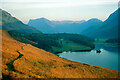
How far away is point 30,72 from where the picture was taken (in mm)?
31656

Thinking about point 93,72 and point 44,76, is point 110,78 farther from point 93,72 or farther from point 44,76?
point 44,76

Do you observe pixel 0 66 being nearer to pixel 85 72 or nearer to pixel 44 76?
pixel 44 76

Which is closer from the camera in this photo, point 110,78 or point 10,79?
point 10,79

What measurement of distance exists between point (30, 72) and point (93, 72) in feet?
79.8

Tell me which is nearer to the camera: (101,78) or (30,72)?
(30,72)

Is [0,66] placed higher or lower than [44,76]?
higher

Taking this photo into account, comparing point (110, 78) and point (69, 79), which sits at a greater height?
point (69, 79)

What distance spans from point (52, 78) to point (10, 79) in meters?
10.3

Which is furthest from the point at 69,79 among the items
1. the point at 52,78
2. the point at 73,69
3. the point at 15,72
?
the point at 15,72

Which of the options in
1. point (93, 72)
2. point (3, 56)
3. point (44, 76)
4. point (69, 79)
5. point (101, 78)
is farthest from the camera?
point (93, 72)

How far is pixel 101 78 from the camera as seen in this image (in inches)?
1660

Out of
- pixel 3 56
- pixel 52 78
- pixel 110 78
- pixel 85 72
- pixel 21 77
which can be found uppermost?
pixel 3 56

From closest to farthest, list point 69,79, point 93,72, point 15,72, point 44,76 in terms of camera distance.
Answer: point 15,72
point 44,76
point 69,79
point 93,72

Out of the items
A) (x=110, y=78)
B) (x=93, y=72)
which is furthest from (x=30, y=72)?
(x=110, y=78)
